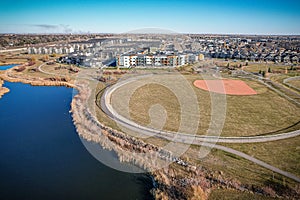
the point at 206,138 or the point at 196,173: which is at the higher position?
the point at 206,138

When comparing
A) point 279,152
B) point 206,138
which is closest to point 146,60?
point 206,138

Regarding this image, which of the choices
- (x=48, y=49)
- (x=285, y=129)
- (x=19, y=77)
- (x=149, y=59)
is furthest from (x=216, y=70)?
(x=48, y=49)

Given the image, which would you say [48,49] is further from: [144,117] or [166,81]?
[144,117]

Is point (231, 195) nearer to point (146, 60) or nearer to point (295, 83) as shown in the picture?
point (295, 83)

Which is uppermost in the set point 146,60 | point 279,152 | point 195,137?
point 146,60

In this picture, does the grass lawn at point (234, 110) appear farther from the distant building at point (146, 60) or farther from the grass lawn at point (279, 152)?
the distant building at point (146, 60)

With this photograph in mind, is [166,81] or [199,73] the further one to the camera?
[199,73]

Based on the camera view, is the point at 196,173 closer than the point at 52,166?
Yes

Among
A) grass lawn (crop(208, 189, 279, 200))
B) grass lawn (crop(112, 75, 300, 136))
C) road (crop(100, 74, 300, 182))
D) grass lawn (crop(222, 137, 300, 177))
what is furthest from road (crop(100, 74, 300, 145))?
grass lawn (crop(208, 189, 279, 200))
